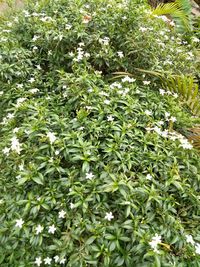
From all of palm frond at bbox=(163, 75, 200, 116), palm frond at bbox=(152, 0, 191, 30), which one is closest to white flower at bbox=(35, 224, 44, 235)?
palm frond at bbox=(163, 75, 200, 116)

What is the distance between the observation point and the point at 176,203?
1.99m

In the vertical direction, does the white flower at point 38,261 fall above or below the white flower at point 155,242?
below

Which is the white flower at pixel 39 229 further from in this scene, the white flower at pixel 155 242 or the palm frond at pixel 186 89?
the palm frond at pixel 186 89

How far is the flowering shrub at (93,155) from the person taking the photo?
1849mm

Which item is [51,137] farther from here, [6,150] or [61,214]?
[61,214]

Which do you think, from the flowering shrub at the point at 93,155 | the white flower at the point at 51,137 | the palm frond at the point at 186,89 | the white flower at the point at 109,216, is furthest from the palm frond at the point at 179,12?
the white flower at the point at 109,216

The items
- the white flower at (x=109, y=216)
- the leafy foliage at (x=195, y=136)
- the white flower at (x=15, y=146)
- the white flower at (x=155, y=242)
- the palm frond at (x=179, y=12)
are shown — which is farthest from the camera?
the palm frond at (x=179, y=12)

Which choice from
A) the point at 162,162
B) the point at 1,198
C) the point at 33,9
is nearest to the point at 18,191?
the point at 1,198

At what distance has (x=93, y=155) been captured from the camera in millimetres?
2082

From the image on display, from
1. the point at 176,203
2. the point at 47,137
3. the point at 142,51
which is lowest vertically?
the point at 176,203

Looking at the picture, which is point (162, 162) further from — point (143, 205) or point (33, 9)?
point (33, 9)

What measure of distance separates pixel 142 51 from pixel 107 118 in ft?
2.79

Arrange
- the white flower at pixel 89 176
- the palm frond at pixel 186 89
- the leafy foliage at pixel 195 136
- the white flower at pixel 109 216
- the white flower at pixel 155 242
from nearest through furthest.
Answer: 1. the white flower at pixel 155 242
2. the white flower at pixel 109 216
3. the white flower at pixel 89 176
4. the leafy foliage at pixel 195 136
5. the palm frond at pixel 186 89


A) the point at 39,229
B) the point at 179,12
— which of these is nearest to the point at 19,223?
the point at 39,229
